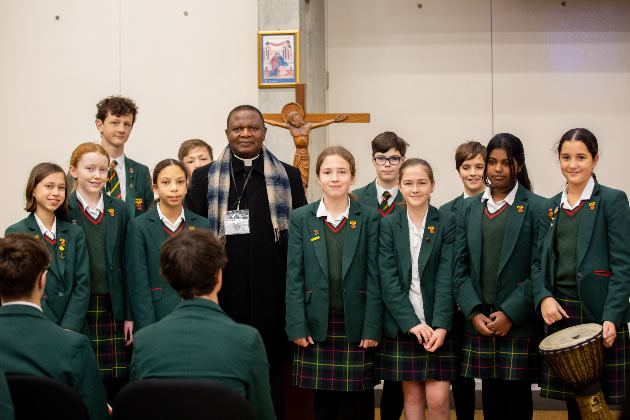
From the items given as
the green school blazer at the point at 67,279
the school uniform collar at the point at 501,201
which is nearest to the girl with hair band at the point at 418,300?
the school uniform collar at the point at 501,201

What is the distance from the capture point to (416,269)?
3.32 metres

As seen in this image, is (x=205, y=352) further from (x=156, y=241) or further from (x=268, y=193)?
(x=268, y=193)

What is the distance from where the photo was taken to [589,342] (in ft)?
9.50

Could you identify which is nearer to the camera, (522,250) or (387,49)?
(522,250)

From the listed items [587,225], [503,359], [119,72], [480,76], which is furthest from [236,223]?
[480,76]

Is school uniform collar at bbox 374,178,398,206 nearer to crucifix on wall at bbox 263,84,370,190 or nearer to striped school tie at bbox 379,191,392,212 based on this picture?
striped school tie at bbox 379,191,392,212

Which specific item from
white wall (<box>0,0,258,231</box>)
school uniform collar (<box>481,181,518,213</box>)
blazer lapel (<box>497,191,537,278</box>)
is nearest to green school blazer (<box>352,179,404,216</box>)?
school uniform collar (<box>481,181,518,213</box>)

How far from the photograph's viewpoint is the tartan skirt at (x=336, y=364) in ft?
10.6

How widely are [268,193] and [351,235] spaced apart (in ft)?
1.75

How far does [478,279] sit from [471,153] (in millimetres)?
1045

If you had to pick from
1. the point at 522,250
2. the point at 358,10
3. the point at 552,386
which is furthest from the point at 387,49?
the point at 552,386

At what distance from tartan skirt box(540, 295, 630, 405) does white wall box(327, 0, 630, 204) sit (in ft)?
11.2

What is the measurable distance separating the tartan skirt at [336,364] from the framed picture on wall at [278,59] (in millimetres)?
3053

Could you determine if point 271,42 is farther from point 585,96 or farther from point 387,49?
point 585,96
